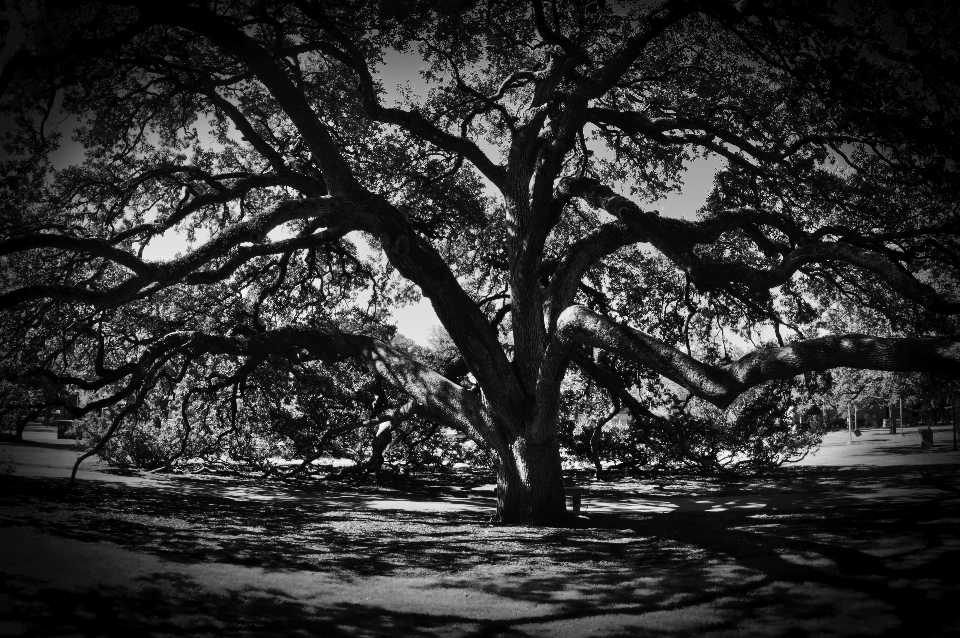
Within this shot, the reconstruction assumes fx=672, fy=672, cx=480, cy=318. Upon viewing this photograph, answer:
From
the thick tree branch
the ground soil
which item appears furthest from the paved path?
the thick tree branch

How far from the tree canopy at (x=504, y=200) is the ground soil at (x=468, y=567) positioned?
77.7 inches

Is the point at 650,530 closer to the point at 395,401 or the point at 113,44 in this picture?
the point at 395,401

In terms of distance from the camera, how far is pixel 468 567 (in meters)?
7.78

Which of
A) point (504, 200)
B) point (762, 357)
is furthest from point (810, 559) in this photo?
point (504, 200)

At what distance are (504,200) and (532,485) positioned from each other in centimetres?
542

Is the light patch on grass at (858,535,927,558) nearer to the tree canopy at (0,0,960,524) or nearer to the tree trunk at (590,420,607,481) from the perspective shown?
the tree canopy at (0,0,960,524)

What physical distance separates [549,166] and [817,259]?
4695 millimetres

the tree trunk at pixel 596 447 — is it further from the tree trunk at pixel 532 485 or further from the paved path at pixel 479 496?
the tree trunk at pixel 532 485

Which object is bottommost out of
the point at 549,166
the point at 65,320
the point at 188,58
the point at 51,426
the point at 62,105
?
the point at 51,426

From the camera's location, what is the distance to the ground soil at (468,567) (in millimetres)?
5527

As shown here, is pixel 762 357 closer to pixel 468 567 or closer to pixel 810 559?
pixel 810 559

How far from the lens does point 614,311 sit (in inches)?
695

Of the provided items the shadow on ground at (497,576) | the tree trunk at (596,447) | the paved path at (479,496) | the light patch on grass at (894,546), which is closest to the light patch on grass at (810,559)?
the shadow on ground at (497,576)

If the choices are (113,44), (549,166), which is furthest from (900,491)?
(113,44)
